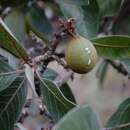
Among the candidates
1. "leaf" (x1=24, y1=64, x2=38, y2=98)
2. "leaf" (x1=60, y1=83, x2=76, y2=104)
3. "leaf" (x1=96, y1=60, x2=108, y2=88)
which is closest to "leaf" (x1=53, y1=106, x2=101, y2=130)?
"leaf" (x1=24, y1=64, x2=38, y2=98)

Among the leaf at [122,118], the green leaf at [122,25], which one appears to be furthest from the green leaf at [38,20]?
the leaf at [122,118]

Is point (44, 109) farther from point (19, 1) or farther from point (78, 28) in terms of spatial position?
point (19, 1)

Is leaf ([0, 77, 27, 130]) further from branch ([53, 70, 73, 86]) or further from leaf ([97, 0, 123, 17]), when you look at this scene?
leaf ([97, 0, 123, 17])

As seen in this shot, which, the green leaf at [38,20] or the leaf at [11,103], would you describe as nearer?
the leaf at [11,103]

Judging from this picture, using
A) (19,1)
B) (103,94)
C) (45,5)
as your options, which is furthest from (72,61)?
(103,94)

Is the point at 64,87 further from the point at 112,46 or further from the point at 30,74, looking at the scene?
the point at 30,74

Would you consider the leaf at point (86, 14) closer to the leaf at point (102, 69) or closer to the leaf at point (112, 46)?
the leaf at point (112, 46)
